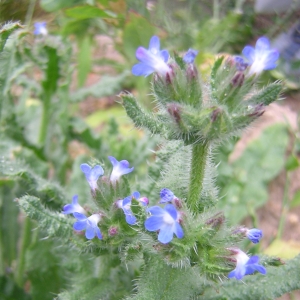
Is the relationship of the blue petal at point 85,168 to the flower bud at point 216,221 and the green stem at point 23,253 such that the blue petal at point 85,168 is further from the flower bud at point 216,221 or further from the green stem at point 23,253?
the green stem at point 23,253

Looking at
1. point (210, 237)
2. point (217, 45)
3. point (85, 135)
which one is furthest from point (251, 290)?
point (217, 45)

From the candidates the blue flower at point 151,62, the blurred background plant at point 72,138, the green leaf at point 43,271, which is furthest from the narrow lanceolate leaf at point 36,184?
the blue flower at point 151,62

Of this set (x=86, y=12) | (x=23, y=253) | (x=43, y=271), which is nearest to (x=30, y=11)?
(x=86, y=12)

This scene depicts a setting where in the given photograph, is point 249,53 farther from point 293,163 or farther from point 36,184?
point 293,163

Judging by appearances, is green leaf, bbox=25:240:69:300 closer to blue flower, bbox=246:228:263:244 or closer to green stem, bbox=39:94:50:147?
green stem, bbox=39:94:50:147

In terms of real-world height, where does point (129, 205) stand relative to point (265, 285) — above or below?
above

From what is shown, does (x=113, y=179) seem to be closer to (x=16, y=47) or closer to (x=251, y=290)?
(x=251, y=290)
